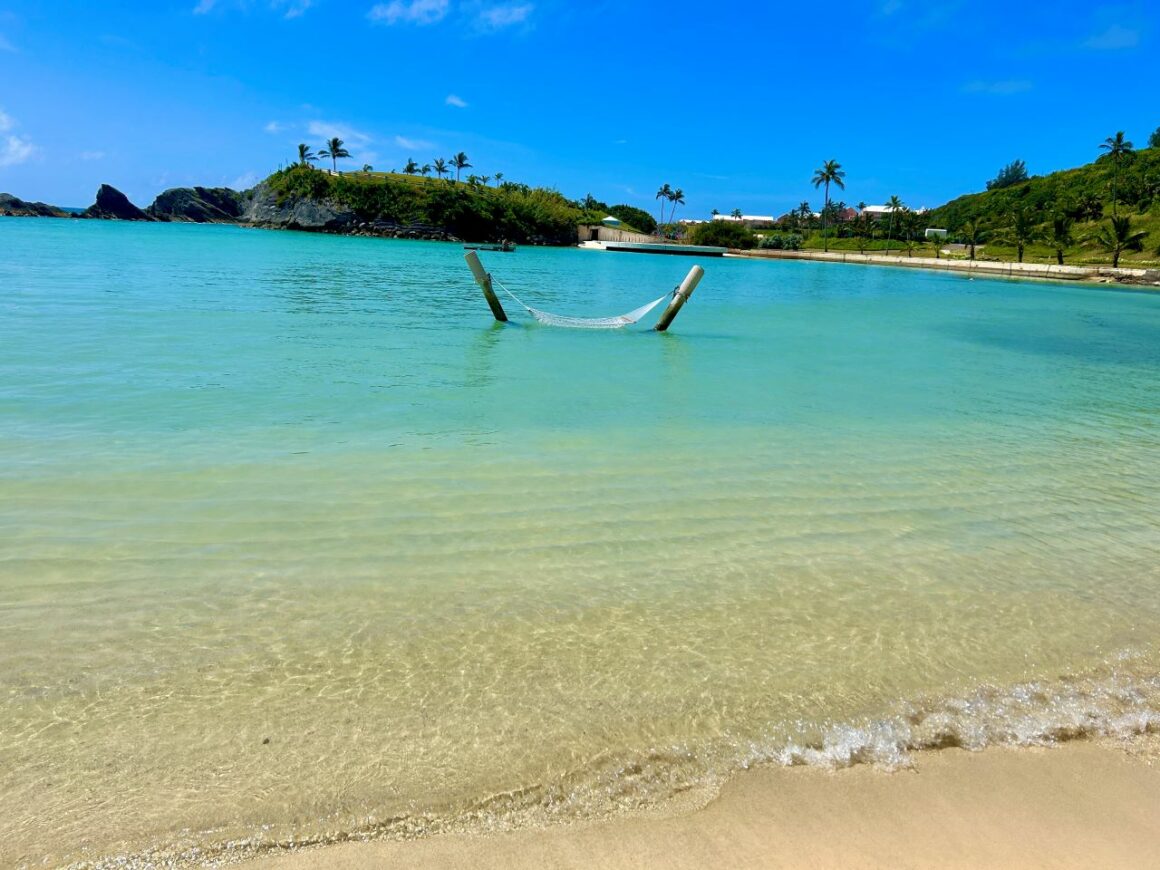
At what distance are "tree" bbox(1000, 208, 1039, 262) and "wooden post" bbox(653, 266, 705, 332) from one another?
8289 cm

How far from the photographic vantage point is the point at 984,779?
288 cm

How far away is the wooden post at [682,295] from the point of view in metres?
17.7

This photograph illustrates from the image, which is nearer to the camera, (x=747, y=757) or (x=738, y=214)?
(x=747, y=757)

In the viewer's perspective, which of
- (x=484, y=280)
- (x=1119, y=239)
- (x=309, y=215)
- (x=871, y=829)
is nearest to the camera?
(x=871, y=829)

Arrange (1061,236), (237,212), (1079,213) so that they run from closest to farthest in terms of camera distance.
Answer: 1. (1061,236)
2. (1079,213)
3. (237,212)

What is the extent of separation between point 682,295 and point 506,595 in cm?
1502

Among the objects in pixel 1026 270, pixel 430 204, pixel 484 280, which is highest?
pixel 430 204

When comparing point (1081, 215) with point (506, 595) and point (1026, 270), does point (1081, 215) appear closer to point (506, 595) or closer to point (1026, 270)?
point (1026, 270)

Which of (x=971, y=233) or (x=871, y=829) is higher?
(x=971, y=233)

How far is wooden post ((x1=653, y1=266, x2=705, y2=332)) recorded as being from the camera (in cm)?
1769

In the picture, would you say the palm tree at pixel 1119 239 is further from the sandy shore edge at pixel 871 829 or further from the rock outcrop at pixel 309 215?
the rock outcrop at pixel 309 215

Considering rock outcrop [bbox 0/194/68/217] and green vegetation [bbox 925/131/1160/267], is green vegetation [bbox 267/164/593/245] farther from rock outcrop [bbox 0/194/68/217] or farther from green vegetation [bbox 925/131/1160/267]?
green vegetation [bbox 925/131/1160/267]

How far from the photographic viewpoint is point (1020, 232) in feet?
273

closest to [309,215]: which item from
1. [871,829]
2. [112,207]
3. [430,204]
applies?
[430,204]
